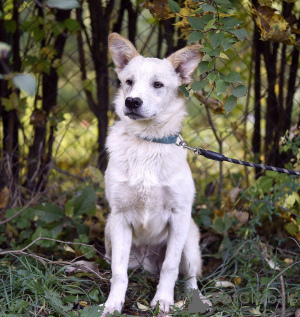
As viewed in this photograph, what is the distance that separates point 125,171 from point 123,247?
0.40m

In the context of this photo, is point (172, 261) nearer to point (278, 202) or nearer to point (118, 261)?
point (118, 261)

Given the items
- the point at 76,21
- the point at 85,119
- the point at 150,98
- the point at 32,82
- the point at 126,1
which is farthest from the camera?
the point at 85,119

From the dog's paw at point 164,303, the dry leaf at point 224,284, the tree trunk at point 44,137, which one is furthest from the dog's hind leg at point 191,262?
the tree trunk at point 44,137

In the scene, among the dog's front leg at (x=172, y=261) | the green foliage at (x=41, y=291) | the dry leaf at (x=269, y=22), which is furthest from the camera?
the dry leaf at (x=269, y=22)

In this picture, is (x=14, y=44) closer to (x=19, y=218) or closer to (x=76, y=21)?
(x=76, y=21)

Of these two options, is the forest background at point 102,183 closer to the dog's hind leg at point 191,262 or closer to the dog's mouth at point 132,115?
the dog's hind leg at point 191,262

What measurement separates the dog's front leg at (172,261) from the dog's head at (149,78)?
0.58m

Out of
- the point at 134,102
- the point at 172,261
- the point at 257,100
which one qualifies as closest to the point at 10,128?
the point at 134,102

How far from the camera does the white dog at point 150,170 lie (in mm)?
2355

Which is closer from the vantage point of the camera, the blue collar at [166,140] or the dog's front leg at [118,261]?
the dog's front leg at [118,261]

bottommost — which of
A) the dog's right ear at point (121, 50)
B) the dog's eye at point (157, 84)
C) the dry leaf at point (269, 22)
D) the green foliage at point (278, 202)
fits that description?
the green foliage at point (278, 202)

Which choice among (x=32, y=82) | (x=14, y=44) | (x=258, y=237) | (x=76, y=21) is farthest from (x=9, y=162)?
(x=32, y=82)

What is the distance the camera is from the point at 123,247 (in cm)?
241

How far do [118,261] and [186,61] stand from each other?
114 cm
